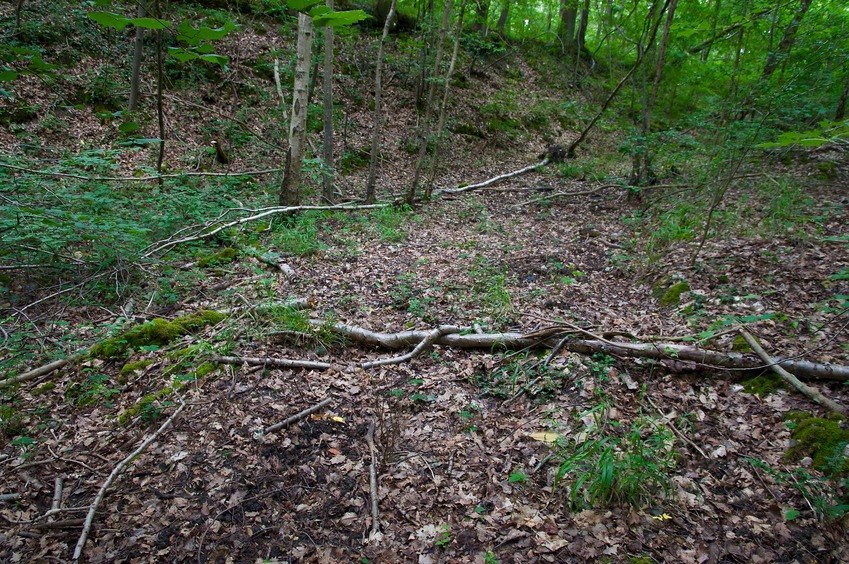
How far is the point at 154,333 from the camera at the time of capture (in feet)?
15.8

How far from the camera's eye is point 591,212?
400 inches

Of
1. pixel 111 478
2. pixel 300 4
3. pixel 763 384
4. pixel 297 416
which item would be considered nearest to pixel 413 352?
pixel 297 416

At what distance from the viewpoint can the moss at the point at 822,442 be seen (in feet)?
9.49

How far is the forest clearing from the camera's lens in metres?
2.95

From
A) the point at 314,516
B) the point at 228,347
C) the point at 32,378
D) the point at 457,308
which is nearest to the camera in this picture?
the point at 314,516

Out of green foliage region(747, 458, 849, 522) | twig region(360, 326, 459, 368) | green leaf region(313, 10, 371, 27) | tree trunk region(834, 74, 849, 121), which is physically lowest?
twig region(360, 326, 459, 368)

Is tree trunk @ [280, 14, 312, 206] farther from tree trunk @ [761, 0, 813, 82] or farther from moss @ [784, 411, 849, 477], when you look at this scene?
moss @ [784, 411, 849, 477]

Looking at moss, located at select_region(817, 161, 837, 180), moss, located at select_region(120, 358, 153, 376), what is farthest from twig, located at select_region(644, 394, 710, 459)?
moss, located at select_region(817, 161, 837, 180)

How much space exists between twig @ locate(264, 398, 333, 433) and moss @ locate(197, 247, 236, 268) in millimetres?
3729

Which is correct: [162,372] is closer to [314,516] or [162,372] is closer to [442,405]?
[314,516]

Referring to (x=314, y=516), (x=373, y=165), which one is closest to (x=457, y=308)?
(x=314, y=516)

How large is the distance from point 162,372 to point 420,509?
2.94 m

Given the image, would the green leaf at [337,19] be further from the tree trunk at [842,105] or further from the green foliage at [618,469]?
the tree trunk at [842,105]

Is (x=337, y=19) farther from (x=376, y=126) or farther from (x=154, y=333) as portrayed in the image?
(x=376, y=126)
